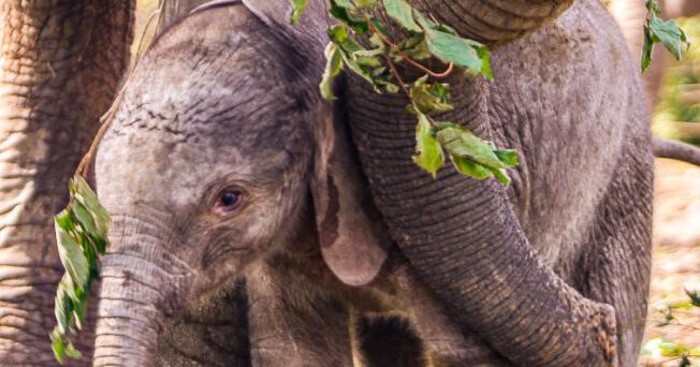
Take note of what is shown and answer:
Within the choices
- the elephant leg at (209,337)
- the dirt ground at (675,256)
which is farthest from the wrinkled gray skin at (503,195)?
the dirt ground at (675,256)

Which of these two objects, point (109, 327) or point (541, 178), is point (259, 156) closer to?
point (109, 327)

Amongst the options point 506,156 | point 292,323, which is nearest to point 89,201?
point 506,156

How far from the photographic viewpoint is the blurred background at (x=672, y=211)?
267 inches

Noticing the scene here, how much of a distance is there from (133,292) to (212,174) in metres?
0.30

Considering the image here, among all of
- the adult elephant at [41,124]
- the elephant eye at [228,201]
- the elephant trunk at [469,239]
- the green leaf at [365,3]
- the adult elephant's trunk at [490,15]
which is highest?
the adult elephant at [41,124]

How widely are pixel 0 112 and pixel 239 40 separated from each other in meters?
1.28

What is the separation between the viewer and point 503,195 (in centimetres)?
454

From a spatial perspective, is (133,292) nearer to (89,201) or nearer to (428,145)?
(89,201)

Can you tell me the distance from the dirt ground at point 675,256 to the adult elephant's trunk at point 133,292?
2.61 metres

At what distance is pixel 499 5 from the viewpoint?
12.9 feet

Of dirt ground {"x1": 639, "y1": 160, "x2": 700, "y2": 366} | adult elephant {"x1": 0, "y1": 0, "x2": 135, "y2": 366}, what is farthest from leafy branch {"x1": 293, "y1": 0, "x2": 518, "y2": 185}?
dirt ground {"x1": 639, "y1": 160, "x2": 700, "y2": 366}

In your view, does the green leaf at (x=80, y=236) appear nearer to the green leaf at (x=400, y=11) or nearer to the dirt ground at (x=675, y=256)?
the green leaf at (x=400, y=11)

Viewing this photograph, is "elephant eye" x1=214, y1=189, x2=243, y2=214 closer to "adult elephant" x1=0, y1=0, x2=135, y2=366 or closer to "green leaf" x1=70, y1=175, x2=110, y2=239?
"green leaf" x1=70, y1=175, x2=110, y2=239

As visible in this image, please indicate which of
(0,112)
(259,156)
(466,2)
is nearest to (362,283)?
(259,156)
